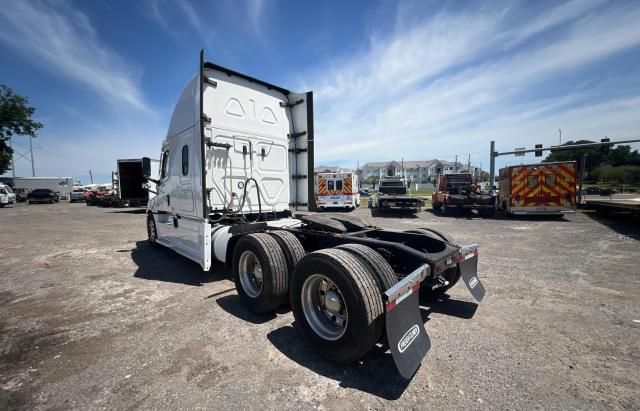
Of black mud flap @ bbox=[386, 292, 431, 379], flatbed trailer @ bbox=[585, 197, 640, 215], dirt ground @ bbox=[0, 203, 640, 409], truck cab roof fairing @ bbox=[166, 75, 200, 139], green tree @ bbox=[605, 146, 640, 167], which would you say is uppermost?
green tree @ bbox=[605, 146, 640, 167]

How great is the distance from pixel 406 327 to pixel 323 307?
914mm

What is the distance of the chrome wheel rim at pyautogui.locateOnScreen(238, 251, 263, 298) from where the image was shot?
393 cm

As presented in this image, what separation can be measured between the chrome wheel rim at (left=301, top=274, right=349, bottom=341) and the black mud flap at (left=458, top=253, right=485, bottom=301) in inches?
64.9

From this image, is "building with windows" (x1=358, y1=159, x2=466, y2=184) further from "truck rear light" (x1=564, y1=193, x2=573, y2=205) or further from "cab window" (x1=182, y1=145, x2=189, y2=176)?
"cab window" (x1=182, y1=145, x2=189, y2=176)

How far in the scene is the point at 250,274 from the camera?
4.10 metres

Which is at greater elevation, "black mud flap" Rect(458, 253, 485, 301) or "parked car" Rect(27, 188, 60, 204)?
"parked car" Rect(27, 188, 60, 204)

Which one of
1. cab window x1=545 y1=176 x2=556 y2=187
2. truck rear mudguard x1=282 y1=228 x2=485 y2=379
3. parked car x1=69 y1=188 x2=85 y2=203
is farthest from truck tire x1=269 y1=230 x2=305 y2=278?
parked car x1=69 y1=188 x2=85 y2=203

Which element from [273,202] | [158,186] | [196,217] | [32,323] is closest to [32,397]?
[32,323]

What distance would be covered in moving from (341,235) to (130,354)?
97.7 inches

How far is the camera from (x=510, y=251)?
6.99m

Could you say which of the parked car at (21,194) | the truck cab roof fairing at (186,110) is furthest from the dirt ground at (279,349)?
the parked car at (21,194)

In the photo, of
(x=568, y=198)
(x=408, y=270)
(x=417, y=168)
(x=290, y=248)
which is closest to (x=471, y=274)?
(x=408, y=270)

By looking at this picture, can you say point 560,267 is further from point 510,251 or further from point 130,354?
point 130,354

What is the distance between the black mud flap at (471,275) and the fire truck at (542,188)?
483 inches
